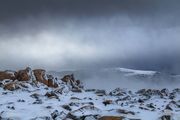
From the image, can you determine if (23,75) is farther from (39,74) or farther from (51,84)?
(51,84)

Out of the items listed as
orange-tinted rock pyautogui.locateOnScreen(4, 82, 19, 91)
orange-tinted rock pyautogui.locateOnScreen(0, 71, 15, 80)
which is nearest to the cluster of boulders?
orange-tinted rock pyautogui.locateOnScreen(0, 71, 15, 80)

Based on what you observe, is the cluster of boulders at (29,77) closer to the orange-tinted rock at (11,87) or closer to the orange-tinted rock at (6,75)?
the orange-tinted rock at (6,75)

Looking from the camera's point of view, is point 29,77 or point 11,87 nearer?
point 11,87

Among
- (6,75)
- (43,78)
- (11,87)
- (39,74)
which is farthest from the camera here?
(39,74)

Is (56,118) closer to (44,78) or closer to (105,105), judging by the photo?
(105,105)

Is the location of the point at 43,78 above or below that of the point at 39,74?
below

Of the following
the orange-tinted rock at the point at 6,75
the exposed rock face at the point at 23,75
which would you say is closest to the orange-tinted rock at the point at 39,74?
the exposed rock face at the point at 23,75

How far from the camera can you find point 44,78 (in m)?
A: 69.2

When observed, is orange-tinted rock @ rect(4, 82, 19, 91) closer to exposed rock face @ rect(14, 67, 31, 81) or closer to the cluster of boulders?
the cluster of boulders

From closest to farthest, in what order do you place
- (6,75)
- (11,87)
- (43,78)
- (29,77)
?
(11,87), (29,77), (6,75), (43,78)

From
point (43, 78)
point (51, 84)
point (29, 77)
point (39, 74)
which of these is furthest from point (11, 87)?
point (39, 74)

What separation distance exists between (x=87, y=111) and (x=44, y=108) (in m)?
4.74

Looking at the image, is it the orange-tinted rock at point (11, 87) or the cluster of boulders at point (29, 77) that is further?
the cluster of boulders at point (29, 77)

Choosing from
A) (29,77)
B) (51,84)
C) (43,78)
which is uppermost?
(29,77)
